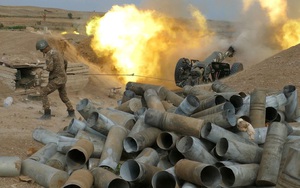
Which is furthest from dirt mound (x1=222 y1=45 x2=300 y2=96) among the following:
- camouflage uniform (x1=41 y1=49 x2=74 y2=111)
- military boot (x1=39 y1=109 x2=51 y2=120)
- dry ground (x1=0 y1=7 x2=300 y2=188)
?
military boot (x1=39 y1=109 x2=51 y2=120)

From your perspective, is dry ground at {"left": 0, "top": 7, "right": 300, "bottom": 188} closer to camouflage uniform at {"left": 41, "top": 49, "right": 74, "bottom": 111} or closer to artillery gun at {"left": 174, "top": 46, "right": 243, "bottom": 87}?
camouflage uniform at {"left": 41, "top": 49, "right": 74, "bottom": 111}

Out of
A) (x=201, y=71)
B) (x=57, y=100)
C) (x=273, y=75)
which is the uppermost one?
(x=273, y=75)

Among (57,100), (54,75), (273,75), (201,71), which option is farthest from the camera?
(201,71)

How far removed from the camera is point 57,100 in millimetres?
14953

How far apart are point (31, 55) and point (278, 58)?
9.75m

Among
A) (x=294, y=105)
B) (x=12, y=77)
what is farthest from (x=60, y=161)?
(x=12, y=77)

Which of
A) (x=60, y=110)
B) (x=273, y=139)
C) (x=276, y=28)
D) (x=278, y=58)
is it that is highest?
(x=276, y=28)

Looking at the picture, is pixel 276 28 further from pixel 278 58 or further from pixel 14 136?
pixel 14 136

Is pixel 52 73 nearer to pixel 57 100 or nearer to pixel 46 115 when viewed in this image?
pixel 46 115

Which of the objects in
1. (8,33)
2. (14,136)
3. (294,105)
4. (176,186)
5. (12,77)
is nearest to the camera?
(176,186)

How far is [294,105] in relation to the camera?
24.5 feet

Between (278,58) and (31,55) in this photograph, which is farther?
(31,55)

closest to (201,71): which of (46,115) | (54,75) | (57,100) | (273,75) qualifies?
(273,75)

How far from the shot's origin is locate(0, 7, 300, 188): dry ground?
8094mm
